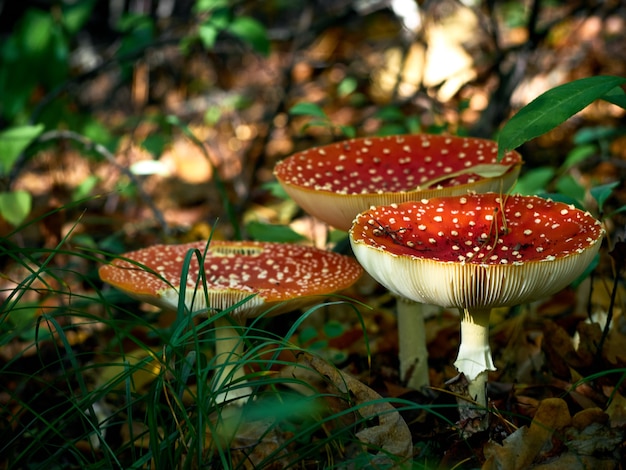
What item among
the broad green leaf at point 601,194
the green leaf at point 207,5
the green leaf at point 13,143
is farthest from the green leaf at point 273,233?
the green leaf at point 207,5

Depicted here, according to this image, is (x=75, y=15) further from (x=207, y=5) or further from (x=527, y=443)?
(x=527, y=443)

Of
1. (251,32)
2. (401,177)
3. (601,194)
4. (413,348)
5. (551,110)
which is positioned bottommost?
(413,348)

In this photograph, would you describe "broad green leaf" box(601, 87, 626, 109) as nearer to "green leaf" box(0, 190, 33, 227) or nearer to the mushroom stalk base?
the mushroom stalk base

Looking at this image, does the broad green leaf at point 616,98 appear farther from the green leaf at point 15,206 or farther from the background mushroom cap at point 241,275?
the green leaf at point 15,206

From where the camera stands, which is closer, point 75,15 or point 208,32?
point 208,32

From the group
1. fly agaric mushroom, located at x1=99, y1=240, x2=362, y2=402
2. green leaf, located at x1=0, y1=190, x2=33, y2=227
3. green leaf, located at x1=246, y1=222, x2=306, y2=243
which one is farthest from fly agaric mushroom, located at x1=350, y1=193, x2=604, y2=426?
green leaf, located at x1=0, y1=190, x2=33, y2=227

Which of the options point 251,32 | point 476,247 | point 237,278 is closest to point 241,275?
point 237,278
